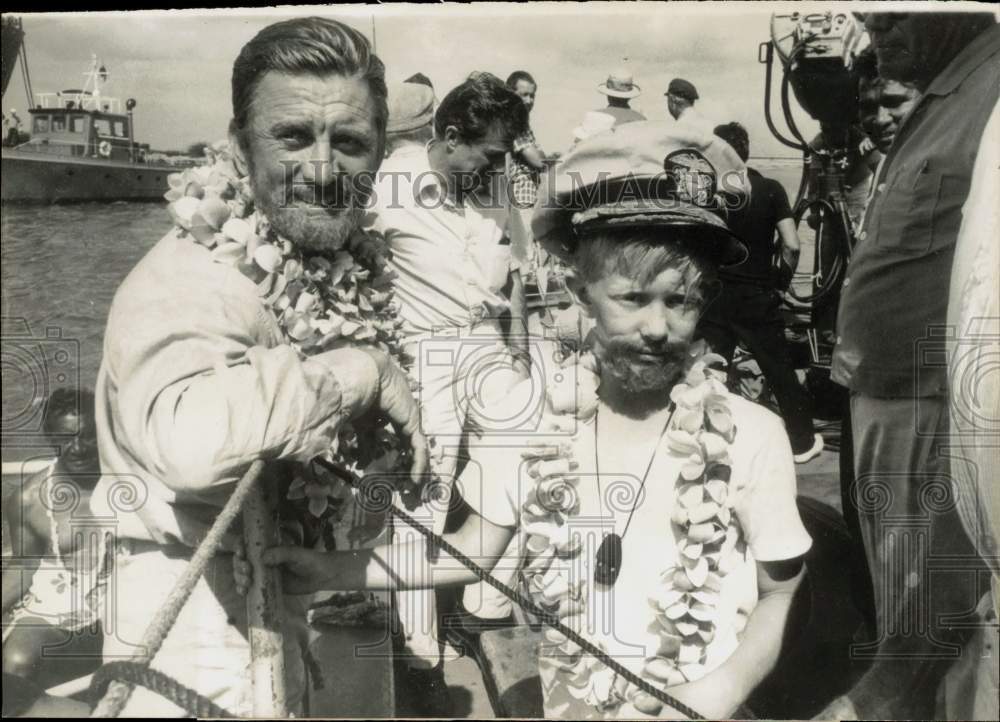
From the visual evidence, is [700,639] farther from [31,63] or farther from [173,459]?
[31,63]

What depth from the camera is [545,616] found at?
9.87ft

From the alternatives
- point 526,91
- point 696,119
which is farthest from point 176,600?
point 696,119

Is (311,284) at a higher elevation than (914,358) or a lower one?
higher

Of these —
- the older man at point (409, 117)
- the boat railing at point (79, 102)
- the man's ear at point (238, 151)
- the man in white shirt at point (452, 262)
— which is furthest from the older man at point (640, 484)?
the boat railing at point (79, 102)

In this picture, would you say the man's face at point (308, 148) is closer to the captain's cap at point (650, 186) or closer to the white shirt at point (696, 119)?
the captain's cap at point (650, 186)

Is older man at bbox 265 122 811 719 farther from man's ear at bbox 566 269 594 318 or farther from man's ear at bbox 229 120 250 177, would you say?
man's ear at bbox 229 120 250 177

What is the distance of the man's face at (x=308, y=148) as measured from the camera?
287cm

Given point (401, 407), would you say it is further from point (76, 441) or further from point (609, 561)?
point (76, 441)

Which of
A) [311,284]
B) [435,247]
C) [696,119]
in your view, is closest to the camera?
[311,284]

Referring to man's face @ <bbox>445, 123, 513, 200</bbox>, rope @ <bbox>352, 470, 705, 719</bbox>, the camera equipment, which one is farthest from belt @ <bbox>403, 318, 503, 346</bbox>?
the camera equipment

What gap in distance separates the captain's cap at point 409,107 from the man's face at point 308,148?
0.10 m

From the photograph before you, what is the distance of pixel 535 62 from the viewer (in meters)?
3.06

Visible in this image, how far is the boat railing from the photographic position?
310 centimetres

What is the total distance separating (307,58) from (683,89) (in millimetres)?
1144
